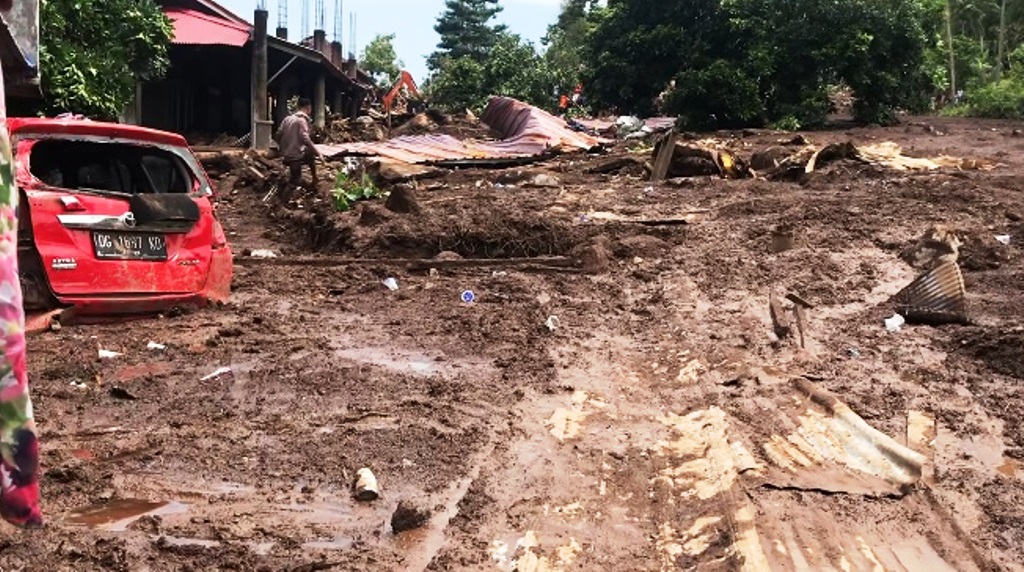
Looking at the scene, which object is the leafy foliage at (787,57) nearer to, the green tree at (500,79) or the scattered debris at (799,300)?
the green tree at (500,79)

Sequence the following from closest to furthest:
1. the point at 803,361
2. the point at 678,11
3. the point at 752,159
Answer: the point at 803,361
the point at 752,159
the point at 678,11

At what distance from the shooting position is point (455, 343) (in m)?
6.62

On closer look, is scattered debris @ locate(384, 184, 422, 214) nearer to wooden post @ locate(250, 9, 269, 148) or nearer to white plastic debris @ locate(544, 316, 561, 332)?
white plastic debris @ locate(544, 316, 561, 332)

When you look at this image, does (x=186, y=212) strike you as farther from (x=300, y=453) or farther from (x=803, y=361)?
(x=803, y=361)

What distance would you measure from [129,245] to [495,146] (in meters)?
13.6

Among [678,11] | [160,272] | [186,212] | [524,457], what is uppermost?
[678,11]

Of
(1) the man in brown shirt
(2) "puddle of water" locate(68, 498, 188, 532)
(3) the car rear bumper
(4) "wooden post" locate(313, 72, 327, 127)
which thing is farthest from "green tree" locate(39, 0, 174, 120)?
(4) "wooden post" locate(313, 72, 327, 127)

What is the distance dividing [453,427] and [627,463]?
0.95 meters

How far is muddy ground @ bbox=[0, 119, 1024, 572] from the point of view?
3463mm

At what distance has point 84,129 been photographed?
6375mm

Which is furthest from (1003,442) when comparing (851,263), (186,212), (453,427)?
(186,212)

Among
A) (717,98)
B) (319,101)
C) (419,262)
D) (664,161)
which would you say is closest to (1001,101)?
(717,98)

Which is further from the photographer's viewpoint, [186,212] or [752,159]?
[752,159]

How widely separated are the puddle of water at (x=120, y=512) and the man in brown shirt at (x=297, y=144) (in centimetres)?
1109
